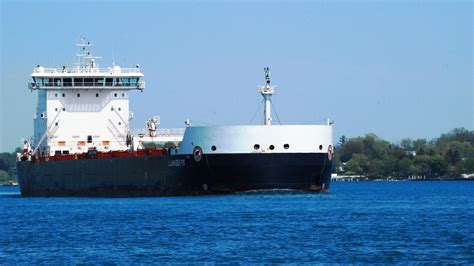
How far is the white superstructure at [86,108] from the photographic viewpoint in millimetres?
73250

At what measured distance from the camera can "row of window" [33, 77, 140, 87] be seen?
73.1 metres

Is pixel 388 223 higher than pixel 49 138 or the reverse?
the reverse

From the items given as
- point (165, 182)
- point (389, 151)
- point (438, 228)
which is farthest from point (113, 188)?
point (389, 151)

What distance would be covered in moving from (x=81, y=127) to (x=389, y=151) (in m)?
103

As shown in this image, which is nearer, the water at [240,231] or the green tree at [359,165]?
the water at [240,231]

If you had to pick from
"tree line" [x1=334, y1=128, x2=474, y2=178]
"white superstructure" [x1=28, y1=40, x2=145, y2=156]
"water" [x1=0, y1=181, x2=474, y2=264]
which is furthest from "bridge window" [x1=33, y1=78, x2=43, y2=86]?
"tree line" [x1=334, y1=128, x2=474, y2=178]

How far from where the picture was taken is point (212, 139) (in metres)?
58.8

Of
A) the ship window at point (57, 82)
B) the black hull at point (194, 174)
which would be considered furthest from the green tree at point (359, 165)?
the black hull at point (194, 174)

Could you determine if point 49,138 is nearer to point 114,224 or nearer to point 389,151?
point 114,224

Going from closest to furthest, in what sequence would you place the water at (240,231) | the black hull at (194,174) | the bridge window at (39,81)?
the water at (240,231) → the black hull at (194,174) → the bridge window at (39,81)

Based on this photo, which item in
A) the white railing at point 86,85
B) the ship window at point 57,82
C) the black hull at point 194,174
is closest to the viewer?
the black hull at point 194,174

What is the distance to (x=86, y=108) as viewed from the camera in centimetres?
7338

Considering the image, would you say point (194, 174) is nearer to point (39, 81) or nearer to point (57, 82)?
point (57, 82)

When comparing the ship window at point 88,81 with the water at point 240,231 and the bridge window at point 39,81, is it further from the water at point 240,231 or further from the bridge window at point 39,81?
the water at point 240,231
